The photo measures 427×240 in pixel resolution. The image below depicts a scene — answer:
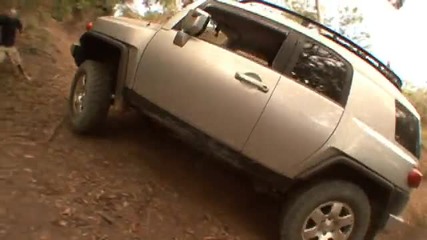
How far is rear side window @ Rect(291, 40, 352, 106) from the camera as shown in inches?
183

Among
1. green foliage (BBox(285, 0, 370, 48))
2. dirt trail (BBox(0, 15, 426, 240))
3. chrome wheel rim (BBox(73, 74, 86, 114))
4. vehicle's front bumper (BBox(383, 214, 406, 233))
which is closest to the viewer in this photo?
dirt trail (BBox(0, 15, 426, 240))

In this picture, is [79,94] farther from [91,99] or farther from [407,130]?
[407,130]

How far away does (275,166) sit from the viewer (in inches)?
179

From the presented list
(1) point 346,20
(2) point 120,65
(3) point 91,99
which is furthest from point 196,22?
(1) point 346,20

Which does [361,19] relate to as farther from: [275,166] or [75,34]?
[275,166]

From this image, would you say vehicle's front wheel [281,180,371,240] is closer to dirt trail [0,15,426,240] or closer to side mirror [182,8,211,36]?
dirt trail [0,15,426,240]

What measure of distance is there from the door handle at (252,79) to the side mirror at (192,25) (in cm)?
60

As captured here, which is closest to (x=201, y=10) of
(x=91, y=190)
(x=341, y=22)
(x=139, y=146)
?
(x=139, y=146)

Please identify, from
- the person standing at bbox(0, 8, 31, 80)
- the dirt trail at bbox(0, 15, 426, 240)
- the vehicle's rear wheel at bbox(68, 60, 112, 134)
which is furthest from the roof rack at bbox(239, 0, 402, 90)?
the person standing at bbox(0, 8, 31, 80)

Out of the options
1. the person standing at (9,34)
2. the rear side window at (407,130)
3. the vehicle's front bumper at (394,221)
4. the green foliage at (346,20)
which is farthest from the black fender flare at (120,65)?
the green foliage at (346,20)

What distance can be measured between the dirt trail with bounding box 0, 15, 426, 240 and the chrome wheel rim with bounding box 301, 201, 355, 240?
1.86ft

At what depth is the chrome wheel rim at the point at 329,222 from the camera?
4473 millimetres

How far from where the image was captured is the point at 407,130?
15.7 ft

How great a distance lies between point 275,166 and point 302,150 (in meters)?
0.25
